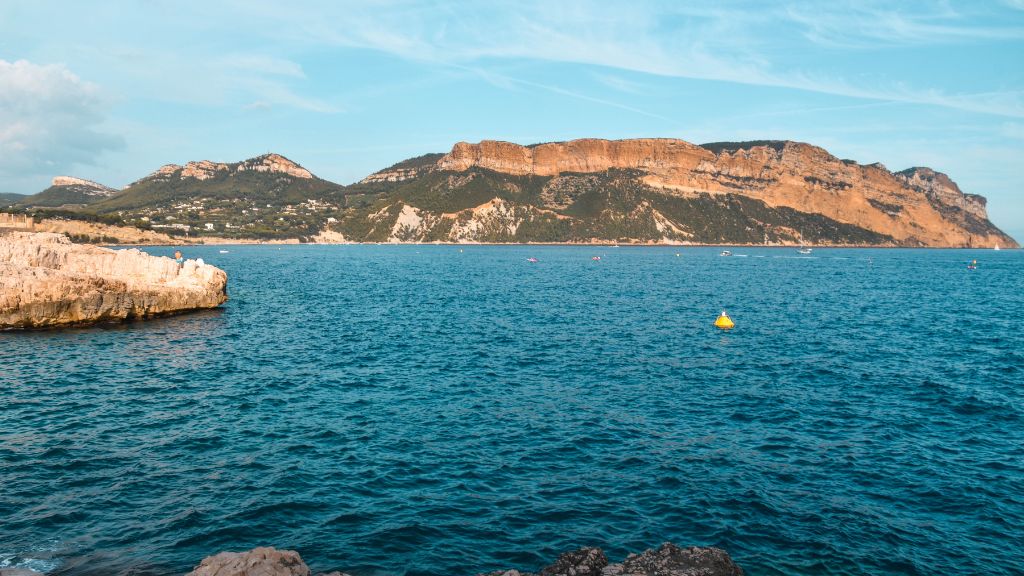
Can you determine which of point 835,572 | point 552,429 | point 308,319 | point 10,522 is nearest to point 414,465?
point 552,429

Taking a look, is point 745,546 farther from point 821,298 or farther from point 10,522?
point 821,298

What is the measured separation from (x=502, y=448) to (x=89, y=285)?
42759mm

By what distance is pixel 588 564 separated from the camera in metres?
13.0

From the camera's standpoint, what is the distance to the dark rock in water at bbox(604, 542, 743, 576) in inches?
486

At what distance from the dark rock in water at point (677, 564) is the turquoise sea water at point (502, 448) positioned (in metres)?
2.57

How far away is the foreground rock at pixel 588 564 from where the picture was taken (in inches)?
471

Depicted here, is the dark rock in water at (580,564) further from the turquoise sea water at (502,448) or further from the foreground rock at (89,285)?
the foreground rock at (89,285)

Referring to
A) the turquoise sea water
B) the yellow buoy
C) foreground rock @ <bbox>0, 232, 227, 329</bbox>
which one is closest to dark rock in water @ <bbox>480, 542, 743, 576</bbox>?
the turquoise sea water

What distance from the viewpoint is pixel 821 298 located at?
78375 millimetres

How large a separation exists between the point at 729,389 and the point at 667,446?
10.1 meters

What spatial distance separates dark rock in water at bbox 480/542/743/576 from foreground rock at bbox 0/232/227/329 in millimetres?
49275

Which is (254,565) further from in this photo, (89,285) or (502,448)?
(89,285)

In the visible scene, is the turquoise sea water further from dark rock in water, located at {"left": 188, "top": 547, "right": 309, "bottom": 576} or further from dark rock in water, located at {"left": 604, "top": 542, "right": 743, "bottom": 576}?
dark rock in water, located at {"left": 604, "top": 542, "right": 743, "bottom": 576}

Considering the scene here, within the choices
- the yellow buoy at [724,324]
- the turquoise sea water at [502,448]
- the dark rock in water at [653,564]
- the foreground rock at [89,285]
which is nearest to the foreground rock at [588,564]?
the dark rock in water at [653,564]
